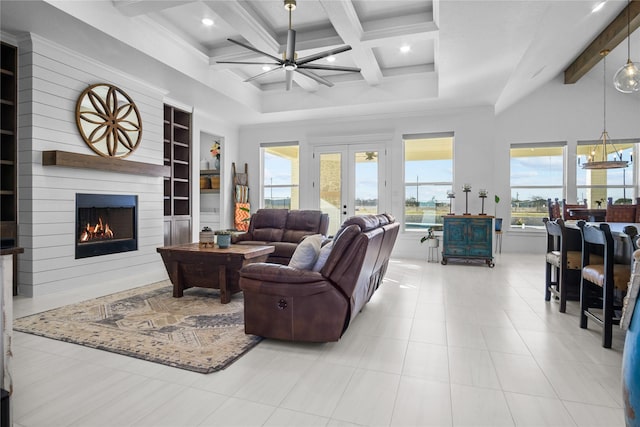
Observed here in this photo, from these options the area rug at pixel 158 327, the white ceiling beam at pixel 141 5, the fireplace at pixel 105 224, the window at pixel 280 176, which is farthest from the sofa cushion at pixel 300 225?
the white ceiling beam at pixel 141 5

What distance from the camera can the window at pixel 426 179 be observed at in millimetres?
7250

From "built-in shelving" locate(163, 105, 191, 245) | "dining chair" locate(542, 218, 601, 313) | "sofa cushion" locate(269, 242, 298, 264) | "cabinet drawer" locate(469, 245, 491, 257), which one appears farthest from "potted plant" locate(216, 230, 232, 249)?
"cabinet drawer" locate(469, 245, 491, 257)

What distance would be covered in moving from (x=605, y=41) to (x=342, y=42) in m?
4.58

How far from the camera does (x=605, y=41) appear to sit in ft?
19.5

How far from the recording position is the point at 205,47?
5.35 m

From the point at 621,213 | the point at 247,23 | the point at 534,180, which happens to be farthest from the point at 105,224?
the point at 534,180

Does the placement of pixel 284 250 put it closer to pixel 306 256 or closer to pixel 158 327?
pixel 158 327

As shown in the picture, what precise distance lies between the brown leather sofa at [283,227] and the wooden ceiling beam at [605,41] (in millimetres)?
5258

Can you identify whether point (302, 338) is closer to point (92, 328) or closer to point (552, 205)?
point (92, 328)

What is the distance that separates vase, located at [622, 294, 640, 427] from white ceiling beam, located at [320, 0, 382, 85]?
154 inches

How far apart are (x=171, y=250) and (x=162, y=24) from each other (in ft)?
9.48

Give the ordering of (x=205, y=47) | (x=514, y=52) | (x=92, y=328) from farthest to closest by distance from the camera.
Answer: (x=205, y=47) < (x=514, y=52) < (x=92, y=328)

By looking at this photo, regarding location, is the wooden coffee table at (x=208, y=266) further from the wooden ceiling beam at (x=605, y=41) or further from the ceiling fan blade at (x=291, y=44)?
the wooden ceiling beam at (x=605, y=41)

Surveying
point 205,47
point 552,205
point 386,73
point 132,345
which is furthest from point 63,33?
point 552,205
